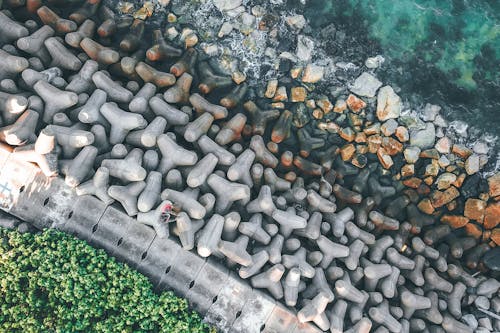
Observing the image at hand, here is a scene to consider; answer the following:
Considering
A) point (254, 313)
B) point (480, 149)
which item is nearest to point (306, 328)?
point (254, 313)

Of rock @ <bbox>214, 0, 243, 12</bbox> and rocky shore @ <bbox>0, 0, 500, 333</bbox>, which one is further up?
rock @ <bbox>214, 0, 243, 12</bbox>

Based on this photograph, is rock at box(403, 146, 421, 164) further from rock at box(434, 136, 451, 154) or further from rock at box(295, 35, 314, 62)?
rock at box(295, 35, 314, 62)

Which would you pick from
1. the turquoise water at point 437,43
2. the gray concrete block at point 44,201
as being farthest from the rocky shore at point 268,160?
the turquoise water at point 437,43

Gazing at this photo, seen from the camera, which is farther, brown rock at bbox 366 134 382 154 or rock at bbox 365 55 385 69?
rock at bbox 365 55 385 69

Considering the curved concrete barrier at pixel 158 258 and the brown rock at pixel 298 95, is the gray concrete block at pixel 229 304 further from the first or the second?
the brown rock at pixel 298 95

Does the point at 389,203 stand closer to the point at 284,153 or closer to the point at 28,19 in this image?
the point at 284,153

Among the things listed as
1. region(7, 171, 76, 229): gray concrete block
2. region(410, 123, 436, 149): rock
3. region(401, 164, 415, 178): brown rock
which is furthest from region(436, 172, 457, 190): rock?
region(7, 171, 76, 229): gray concrete block

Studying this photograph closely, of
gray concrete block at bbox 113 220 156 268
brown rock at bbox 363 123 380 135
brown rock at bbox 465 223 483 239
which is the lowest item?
gray concrete block at bbox 113 220 156 268
